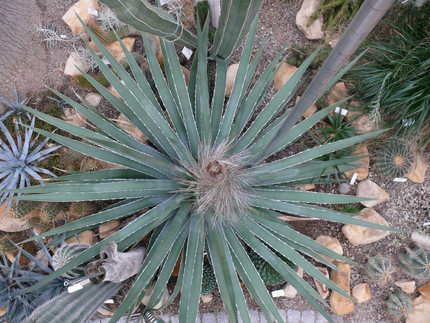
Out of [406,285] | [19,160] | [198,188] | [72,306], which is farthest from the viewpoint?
[406,285]

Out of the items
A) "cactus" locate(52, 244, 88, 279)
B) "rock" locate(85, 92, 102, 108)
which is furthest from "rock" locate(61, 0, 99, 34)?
"cactus" locate(52, 244, 88, 279)

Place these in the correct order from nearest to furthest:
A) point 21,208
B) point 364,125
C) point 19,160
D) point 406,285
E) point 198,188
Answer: point 198,188 < point 21,208 < point 19,160 < point 364,125 < point 406,285

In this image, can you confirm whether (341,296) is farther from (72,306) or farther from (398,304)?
(72,306)

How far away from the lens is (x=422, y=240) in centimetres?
258

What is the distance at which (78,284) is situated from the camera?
52.5 inches

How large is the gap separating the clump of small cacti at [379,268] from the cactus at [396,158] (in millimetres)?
706

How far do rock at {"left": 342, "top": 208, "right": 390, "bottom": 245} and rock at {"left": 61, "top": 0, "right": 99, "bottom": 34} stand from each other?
295cm

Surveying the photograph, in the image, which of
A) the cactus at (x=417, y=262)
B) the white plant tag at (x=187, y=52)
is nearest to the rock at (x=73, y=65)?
the white plant tag at (x=187, y=52)

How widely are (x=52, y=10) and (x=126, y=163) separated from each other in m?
1.96

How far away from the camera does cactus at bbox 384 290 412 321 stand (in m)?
2.51

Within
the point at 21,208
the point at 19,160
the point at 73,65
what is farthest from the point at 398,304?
the point at 73,65

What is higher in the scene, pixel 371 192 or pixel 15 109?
pixel 15 109

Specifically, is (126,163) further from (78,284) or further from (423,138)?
(423,138)

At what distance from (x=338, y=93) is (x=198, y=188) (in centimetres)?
168
